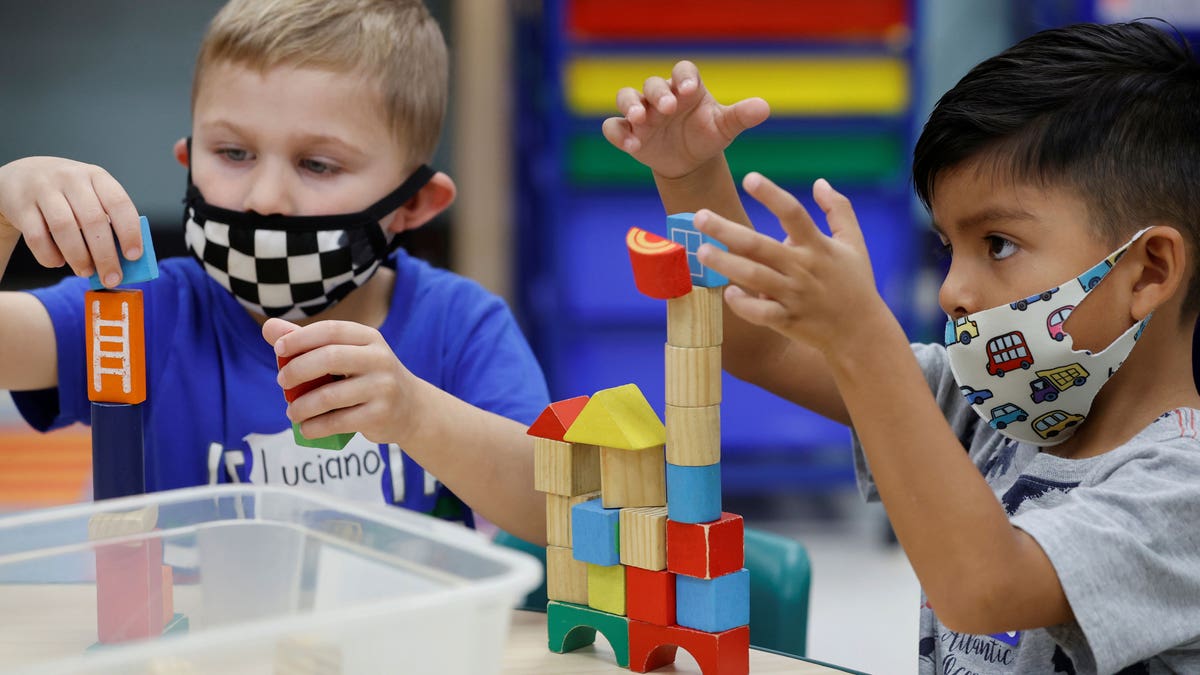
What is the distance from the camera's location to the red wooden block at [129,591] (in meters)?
0.71

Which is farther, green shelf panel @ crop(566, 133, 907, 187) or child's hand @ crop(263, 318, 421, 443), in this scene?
green shelf panel @ crop(566, 133, 907, 187)

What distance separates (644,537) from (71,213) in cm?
45

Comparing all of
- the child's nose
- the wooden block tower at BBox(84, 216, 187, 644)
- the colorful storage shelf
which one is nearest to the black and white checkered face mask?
the child's nose

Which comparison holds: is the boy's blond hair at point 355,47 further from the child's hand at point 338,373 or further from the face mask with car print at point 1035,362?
the face mask with car print at point 1035,362

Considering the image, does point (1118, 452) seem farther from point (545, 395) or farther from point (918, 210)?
point (918, 210)

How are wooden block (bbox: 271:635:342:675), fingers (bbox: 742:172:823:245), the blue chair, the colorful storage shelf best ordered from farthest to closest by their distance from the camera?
the colorful storage shelf < the blue chair < fingers (bbox: 742:172:823:245) < wooden block (bbox: 271:635:342:675)

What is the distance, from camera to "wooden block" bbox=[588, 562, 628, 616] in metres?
0.80

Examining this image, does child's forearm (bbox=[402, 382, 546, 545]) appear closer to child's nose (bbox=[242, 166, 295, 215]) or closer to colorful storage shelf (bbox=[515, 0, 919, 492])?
child's nose (bbox=[242, 166, 295, 215])

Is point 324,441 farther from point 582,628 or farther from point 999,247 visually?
point 999,247

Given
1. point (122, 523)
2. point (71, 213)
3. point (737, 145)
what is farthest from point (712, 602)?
point (737, 145)

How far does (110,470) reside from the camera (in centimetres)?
80

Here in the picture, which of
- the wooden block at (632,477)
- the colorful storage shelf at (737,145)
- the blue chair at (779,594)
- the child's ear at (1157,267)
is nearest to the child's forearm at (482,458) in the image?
the blue chair at (779,594)

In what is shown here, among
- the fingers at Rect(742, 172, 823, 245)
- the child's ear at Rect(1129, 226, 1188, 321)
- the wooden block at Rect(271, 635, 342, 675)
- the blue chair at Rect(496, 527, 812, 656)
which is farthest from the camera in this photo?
the blue chair at Rect(496, 527, 812, 656)

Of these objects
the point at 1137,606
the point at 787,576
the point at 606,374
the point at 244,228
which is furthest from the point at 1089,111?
the point at 606,374
